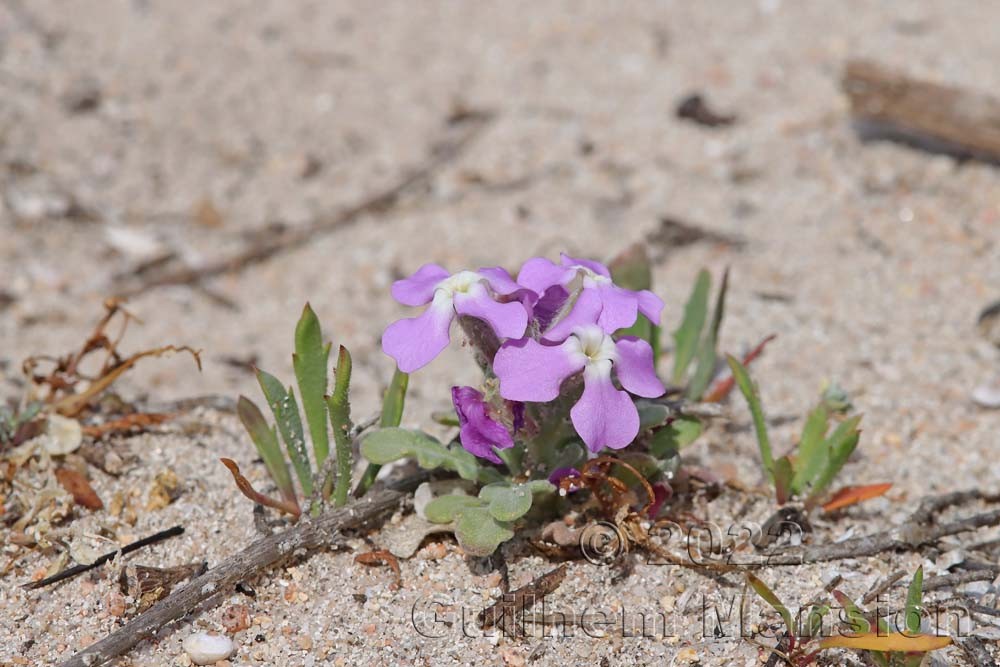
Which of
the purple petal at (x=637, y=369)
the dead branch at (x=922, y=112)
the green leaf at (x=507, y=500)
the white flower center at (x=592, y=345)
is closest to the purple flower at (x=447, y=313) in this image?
the white flower center at (x=592, y=345)

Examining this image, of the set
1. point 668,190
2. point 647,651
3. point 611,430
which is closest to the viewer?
point 611,430

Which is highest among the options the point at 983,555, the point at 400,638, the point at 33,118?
the point at 33,118

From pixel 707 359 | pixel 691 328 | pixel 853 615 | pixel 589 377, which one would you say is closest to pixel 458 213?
pixel 691 328

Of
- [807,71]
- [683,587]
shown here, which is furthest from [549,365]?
[807,71]

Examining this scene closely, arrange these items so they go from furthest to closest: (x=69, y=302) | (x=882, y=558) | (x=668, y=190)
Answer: (x=668, y=190) < (x=69, y=302) < (x=882, y=558)

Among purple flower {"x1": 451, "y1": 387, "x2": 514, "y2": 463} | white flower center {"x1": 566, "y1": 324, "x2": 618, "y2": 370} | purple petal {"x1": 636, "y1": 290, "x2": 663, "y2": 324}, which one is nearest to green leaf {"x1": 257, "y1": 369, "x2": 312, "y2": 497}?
purple flower {"x1": 451, "y1": 387, "x2": 514, "y2": 463}

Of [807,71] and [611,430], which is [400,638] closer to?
[611,430]

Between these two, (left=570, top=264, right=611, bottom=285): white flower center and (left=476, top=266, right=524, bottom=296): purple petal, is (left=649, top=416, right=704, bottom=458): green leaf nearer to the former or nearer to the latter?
(left=570, top=264, right=611, bottom=285): white flower center
